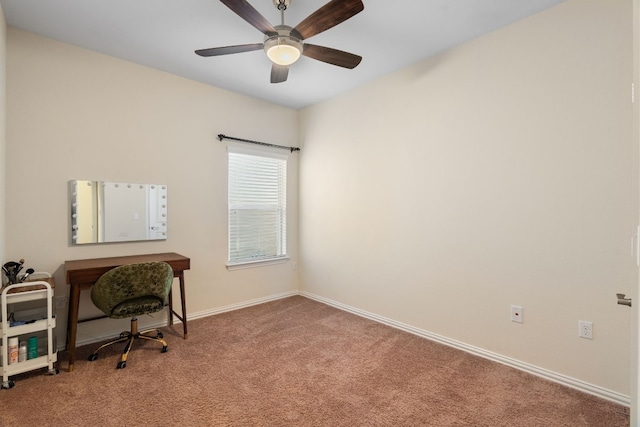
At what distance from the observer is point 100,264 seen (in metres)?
2.59

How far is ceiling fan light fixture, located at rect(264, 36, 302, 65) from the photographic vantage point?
215 cm

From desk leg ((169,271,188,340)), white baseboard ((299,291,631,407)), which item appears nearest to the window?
desk leg ((169,271,188,340))

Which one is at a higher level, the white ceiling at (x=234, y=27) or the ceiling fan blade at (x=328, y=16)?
the white ceiling at (x=234, y=27)

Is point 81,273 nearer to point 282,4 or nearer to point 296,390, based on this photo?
point 296,390

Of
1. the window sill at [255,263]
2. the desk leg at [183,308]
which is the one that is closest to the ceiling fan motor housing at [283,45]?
the desk leg at [183,308]

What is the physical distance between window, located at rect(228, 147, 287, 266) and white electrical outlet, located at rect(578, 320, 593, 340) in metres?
3.16

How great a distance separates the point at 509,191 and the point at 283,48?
2.01m

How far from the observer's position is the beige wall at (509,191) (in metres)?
2.01

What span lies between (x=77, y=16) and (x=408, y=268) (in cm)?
348

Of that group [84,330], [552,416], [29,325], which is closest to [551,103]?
[552,416]

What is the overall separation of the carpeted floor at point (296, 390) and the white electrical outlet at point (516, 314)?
0.38m

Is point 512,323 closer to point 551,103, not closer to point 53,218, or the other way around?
point 551,103

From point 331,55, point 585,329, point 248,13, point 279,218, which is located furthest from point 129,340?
point 585,329

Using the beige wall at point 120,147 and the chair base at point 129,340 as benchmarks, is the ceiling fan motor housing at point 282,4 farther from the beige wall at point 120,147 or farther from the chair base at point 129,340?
the chair base at point 129,340
